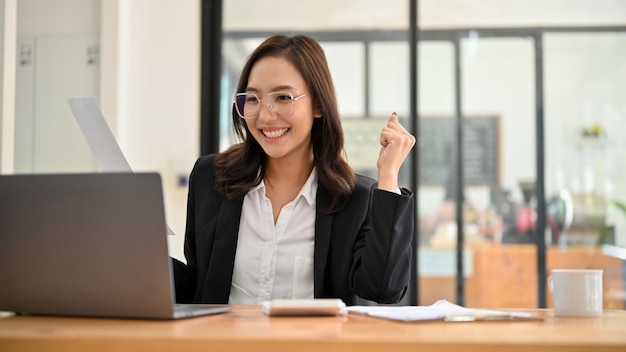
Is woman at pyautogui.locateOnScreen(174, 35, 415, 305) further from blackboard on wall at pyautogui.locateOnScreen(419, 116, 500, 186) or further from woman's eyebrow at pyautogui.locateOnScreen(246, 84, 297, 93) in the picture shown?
blackboard on wall at pyautogui.locateOnScreen(419, 116, 500, 186)

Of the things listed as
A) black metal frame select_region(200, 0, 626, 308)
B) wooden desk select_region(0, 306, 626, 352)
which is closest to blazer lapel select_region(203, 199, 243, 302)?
wooden desk select_region(0, 306, 626, 352)

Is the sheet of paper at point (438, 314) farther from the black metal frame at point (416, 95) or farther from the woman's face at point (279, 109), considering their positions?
the black metal frame at point (416, 95)

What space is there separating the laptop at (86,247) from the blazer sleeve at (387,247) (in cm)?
54

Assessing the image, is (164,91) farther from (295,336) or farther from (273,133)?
(295,336)

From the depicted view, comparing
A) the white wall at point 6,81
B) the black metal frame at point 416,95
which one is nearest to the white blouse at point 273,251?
the white wall at point 6,81

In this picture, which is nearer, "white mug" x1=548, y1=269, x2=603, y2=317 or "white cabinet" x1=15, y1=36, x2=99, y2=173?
"white mug" x1=548, y1=269, x2=603, y2=317

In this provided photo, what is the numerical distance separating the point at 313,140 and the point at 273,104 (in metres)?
0.21

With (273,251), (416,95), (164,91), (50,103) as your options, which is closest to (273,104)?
(273,251)

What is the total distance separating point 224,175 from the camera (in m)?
2.14

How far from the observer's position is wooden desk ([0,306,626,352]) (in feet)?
3.52

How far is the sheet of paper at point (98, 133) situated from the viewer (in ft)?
5.20

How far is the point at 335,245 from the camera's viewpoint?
6.51 feet

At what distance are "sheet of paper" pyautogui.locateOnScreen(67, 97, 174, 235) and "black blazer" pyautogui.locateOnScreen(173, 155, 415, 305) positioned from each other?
447 mm

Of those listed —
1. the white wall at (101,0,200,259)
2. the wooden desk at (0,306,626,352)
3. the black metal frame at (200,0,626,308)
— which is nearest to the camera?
the wooden desk at (0,306,626,352)
